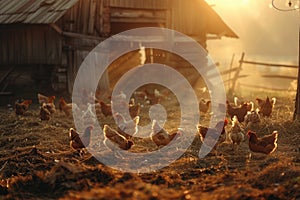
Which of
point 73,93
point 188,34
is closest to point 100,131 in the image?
point 73,93

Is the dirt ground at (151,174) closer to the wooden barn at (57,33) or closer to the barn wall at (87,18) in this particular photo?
the wooden barn at (57,33)

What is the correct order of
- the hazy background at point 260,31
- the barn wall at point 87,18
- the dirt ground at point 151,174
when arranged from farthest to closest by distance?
the hazy background at point 260,31, the barn wall at point 87,18, the dirt ground at point 151,174

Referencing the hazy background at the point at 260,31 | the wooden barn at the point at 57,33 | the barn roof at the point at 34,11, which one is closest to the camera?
the barn roof at the point at 34,11

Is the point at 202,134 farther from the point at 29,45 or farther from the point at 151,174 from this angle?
the point at 29,45

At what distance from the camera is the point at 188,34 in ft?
74.1

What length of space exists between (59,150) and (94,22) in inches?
401

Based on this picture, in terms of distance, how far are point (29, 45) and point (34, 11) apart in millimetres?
1822

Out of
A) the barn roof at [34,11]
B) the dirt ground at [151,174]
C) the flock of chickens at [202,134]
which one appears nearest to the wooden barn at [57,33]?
the barn roof at [34,11]

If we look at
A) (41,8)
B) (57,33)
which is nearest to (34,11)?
(41,8)

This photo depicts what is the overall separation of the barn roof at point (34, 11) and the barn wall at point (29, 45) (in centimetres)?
65

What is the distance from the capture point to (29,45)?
758 inches

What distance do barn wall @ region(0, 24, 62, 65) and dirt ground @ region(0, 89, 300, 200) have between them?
700cm

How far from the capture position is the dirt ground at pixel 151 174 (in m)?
5.70

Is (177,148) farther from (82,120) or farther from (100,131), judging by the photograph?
(82,120)
